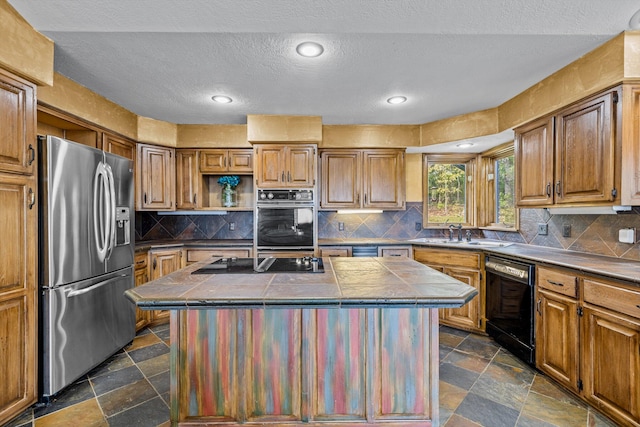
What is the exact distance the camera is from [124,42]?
1846mm

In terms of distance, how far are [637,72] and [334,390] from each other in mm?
2659

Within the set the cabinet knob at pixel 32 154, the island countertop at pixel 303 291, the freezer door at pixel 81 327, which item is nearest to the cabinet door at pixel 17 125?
the cabinet knob at pixel 32 154

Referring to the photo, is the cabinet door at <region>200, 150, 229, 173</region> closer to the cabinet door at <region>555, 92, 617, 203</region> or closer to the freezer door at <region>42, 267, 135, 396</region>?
the freezer door at <region>42, 267, 135, 396</region>

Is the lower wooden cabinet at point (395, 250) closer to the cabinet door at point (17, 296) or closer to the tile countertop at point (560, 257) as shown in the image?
the tile countertop at point (560, 257)

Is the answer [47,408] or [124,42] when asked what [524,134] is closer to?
[124,42]

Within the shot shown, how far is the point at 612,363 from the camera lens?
1.69 metres

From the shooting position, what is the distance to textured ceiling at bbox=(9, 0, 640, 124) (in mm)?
1587

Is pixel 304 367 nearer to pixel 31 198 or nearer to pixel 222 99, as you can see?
pixel 31 198

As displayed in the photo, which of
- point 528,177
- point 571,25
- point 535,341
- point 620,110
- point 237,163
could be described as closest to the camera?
point 571,25

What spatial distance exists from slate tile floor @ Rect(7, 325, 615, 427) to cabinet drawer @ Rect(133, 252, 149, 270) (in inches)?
32.2

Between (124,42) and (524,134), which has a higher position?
(124,42)

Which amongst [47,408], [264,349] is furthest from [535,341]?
[47,408]

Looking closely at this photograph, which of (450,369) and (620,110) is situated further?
(450,369)

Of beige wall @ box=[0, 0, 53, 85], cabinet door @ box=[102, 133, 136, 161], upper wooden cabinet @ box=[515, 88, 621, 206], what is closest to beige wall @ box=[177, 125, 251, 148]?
cabinet door @ box=[102, 133, 136, 161]
